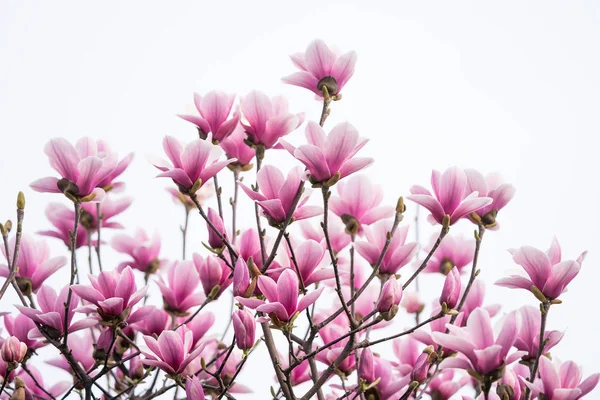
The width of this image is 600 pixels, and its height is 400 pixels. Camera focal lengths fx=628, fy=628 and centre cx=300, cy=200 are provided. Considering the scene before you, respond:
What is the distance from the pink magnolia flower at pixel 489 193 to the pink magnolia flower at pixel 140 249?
0.74 metres

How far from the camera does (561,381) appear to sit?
0.99 metres

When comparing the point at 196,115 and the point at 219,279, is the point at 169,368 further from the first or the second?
the point at 196,115

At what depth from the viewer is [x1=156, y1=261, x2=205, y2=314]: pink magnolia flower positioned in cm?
125

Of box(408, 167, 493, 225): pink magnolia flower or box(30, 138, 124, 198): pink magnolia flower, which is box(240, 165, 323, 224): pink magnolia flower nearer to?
box(408, 167, 493, 225): pink magnolia flower

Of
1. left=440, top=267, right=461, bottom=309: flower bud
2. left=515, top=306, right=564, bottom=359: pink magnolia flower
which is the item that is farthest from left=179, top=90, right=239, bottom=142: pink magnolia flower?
left=515, top=306, right=564, bottom=359: pink magnolia flower

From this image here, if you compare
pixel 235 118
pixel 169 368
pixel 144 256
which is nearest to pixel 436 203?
pixel 235 118

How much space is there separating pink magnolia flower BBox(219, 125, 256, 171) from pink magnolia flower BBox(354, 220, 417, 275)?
280 mm

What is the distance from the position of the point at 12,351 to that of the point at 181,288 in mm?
327

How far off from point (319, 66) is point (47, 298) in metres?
Answer: 0.63

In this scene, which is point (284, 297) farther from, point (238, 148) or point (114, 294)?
point (238, 148)

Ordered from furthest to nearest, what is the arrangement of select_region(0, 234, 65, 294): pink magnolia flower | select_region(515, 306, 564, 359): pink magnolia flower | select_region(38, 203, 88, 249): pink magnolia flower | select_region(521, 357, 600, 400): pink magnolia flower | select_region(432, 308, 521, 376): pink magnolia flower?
select_region(38, 203, 88, 249): pink magnolia flower, select_region(0, 234, 65, 294): pink magnolia flower, select_region(515, 306, 564, 359): pink magnolia flower, select_region(521, 357, 600, 400): pink magnolia flower, select_region(432, 308, 521, 376): pink magnolia flower

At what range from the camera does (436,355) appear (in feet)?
3.51

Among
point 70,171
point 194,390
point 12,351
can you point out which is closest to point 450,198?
point 194,390

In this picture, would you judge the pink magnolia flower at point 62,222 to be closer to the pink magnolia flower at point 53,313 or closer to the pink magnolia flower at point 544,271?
the pink magnolia flower at point 53,313
